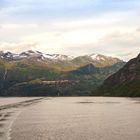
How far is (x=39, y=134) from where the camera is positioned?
6091 centimetres

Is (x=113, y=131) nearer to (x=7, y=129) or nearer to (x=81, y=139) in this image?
(x=81, y=139)

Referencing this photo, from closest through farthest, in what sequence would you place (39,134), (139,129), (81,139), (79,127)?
(81,139) < (39,134) < (139,129) < (79,127)

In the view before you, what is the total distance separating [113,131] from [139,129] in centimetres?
458

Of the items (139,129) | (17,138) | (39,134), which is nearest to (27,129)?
(39,134)

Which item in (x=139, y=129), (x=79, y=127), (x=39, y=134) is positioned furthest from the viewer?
(x=79, y=127)

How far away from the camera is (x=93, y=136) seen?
190 feet

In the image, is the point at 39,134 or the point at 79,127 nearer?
the point at 39,134

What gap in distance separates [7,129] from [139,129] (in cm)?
1996

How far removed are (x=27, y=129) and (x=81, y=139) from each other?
1577 cm

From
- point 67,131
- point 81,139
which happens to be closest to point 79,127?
point 67,131

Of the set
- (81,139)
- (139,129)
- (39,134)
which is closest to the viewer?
(81,139)

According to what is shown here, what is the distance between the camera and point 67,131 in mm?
64625

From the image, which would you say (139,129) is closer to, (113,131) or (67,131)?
(113,131)

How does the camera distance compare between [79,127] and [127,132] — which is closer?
[127,132]
